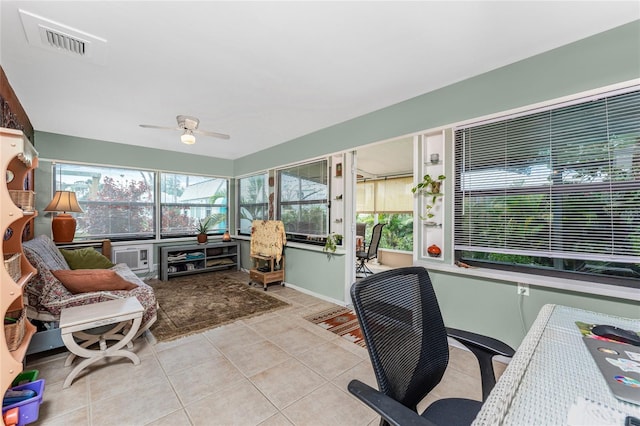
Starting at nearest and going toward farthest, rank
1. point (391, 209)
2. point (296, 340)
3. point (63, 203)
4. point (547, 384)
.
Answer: point (547, 384)
point (296, 340)
point (63, 203)
point (391, 209)

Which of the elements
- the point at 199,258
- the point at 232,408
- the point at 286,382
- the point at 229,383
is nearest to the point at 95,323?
the point at 229,383

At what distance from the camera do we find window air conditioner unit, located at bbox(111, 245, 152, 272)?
4602 millimetres

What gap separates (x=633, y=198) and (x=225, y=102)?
3558mm

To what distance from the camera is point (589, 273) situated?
1.93 metres

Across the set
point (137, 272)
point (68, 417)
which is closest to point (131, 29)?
point (68, 417)

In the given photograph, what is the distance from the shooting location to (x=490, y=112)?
90.5 inches

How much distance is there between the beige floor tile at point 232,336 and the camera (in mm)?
2551

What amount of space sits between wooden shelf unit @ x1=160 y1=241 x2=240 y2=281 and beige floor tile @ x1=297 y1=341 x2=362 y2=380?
358 cm

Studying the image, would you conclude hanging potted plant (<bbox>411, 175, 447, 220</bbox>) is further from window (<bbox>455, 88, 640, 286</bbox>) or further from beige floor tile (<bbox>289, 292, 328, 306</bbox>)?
beige floor tile (<bbox>289, 292, 328, 306</bbox>)

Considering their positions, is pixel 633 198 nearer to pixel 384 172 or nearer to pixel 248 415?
pixel 248 415

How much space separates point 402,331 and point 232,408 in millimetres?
1393

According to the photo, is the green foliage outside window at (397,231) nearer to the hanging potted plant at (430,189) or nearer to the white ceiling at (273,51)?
the hanging potted plant at (430,189)

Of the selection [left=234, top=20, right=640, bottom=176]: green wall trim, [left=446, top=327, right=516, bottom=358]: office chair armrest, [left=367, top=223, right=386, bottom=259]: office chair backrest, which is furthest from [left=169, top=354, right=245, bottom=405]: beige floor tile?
[left=367, top=223, right=386, bottom=259]: office chair backrest

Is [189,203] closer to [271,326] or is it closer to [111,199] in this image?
[111,199]
